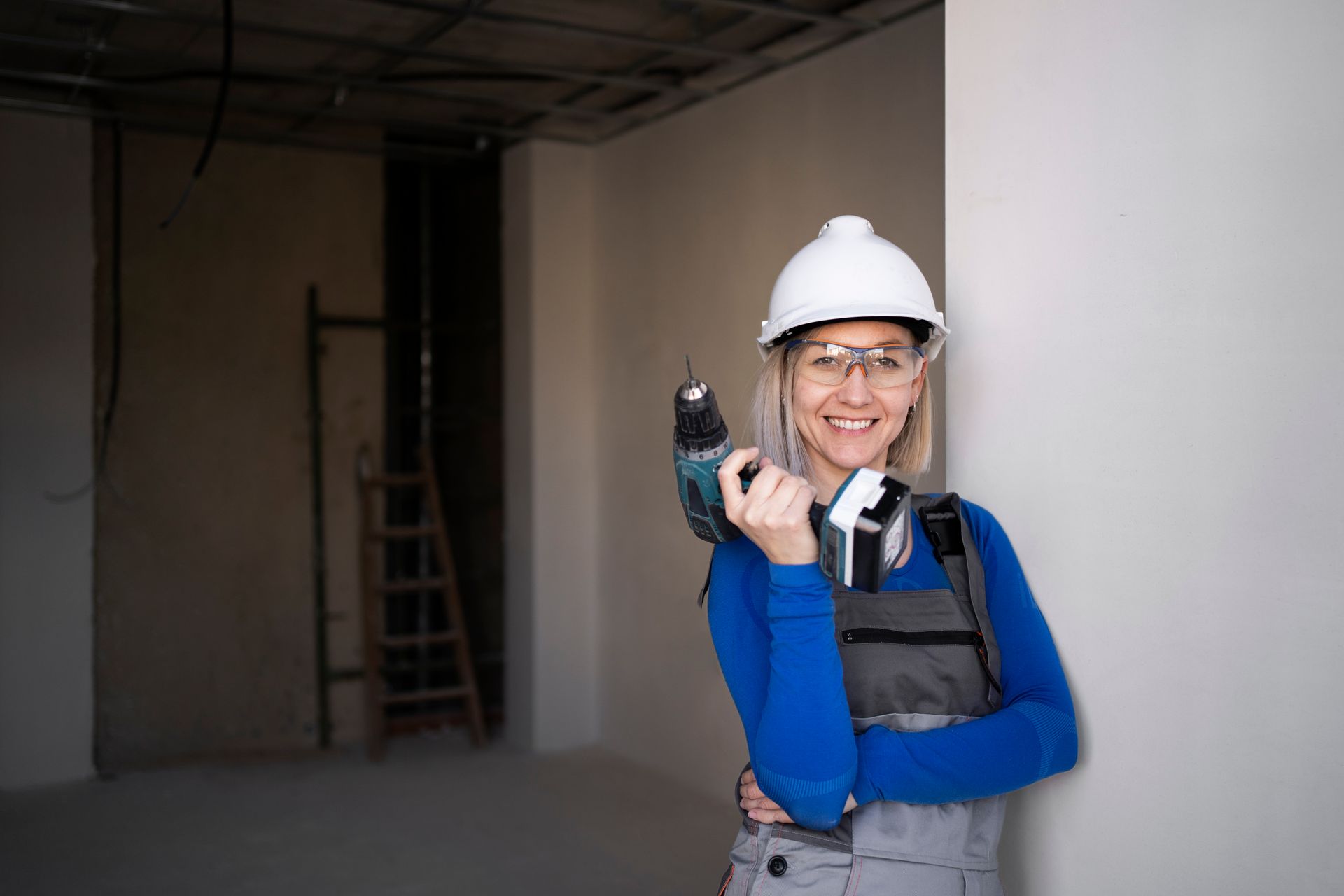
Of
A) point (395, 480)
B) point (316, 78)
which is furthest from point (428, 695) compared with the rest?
point (316, 78)

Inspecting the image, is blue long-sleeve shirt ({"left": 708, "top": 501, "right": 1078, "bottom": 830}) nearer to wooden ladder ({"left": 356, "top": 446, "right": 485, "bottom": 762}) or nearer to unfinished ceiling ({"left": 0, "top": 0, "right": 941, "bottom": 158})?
unfinished ceiling ({"left": 0, "top": 0, "right": 941, "bottom": 158})

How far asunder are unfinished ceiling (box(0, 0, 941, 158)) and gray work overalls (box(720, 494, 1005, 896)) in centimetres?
239

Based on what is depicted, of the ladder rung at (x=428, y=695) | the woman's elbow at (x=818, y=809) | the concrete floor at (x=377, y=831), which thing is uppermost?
the woman's elbow at (x=818, y=809)

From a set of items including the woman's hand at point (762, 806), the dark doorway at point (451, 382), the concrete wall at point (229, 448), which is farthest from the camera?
the dark doorway at point (451, 382)

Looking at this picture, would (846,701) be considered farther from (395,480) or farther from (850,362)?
(395,480)

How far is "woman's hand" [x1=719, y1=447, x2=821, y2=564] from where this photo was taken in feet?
4.15

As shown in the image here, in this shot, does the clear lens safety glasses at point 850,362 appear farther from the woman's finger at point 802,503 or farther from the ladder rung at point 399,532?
the ladder rung at point 399,532

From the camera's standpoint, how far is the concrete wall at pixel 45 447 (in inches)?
183

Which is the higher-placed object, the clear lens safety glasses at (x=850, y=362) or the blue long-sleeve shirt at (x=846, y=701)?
the clear lens safety glasses at (x=850, y=362)

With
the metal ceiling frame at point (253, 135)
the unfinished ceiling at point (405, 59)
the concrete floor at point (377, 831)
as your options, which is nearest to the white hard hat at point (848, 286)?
the unfinished ceiling at point (405, 59)

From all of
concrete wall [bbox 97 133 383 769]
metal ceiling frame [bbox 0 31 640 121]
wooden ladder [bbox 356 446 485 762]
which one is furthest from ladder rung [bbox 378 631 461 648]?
metal ceiling frame [bbox 0 31 640 121]

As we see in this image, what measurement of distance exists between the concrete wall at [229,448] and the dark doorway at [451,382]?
17 centimetres

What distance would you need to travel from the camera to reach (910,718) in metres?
1.42

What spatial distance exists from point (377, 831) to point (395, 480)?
1.89 meters
